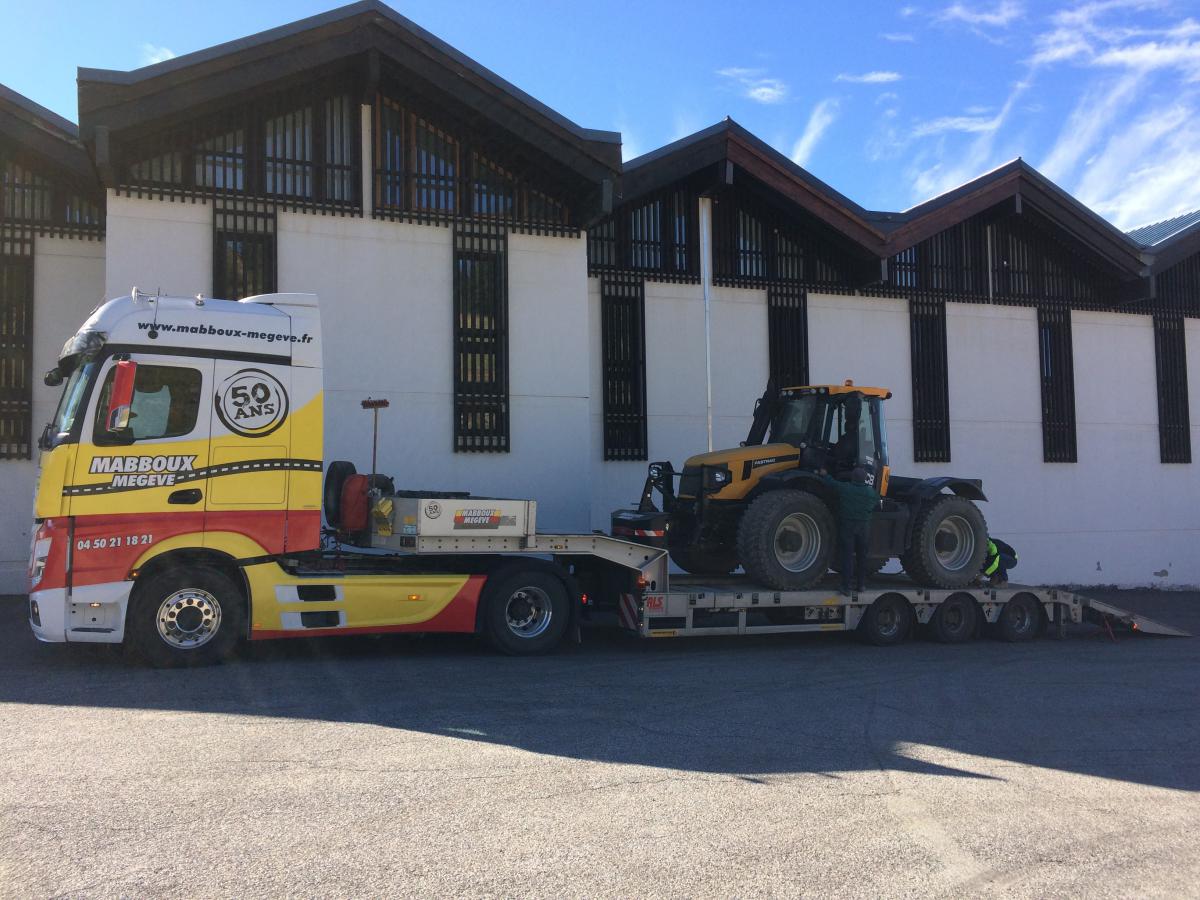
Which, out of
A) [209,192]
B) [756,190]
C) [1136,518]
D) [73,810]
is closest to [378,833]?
[73,810]

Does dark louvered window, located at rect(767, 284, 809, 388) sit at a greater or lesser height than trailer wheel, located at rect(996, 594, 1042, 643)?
greater

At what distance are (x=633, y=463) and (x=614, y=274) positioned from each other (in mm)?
3325

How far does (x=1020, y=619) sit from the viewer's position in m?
12.5

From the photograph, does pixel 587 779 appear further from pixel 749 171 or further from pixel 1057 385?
pixel 1057 385

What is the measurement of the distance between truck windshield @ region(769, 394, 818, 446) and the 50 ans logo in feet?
20.6

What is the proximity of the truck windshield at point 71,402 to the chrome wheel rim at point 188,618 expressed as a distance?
5.82 ft

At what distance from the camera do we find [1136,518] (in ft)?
67.4

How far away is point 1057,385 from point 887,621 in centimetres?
1096

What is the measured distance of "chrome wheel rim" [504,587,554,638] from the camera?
415 inches

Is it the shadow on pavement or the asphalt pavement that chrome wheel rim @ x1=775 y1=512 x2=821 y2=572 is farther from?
the asphalt pavement

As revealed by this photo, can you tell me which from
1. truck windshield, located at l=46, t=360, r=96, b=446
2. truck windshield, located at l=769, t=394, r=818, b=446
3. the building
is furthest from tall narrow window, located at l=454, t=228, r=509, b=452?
truck windshield, located at l=46, t=360, r=96, b=446

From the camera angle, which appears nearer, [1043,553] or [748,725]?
[748,725]

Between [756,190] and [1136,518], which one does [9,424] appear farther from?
[1136,518]

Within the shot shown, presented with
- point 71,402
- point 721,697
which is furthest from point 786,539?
point 71,402
